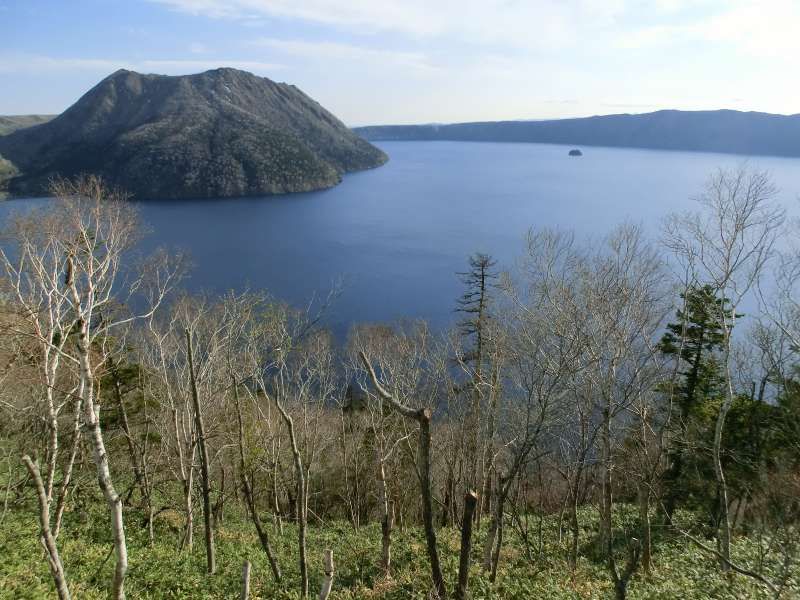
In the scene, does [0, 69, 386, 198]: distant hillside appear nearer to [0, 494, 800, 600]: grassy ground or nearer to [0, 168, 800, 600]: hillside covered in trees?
[0, 168, 800, 600]: hillside covered in trees

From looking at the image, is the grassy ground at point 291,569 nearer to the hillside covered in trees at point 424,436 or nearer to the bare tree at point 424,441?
the hillside covered in trees at point 424,436

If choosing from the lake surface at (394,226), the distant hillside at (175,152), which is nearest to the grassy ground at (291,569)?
the lake surface at (394,226)

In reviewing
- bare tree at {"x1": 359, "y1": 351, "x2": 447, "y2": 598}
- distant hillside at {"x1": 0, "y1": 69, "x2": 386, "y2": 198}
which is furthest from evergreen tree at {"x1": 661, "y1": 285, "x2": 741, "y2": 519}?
distant hillside at {"x1": 0, "y1": 69, "x2": 386, "y2": 198}

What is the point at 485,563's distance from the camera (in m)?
11.6

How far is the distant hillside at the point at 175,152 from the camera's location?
13238cm

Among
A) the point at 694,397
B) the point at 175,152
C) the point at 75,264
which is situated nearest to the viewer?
the point at 75,264

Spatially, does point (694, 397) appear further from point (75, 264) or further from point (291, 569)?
point (75, 264)

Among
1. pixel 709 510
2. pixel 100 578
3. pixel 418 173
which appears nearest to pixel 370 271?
pixel 709 510

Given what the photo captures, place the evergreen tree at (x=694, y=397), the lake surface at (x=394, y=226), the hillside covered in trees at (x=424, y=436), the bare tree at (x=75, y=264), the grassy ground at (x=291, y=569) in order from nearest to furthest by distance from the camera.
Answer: the bare tree at (x=75, y=264) < the hillside covered in trees at (x=424, y=436) < the grassy ground at (x=291, y=569) < the evergreen tree at (x=694, y=397) < the lake surface at (x=394, y=226)

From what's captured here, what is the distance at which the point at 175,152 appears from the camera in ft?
468

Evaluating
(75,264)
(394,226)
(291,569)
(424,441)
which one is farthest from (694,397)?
(394,226)

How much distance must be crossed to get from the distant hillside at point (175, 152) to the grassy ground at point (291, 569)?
125823 mm

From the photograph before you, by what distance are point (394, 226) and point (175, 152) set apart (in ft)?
291

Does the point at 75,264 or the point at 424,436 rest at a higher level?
the point at 75,264
